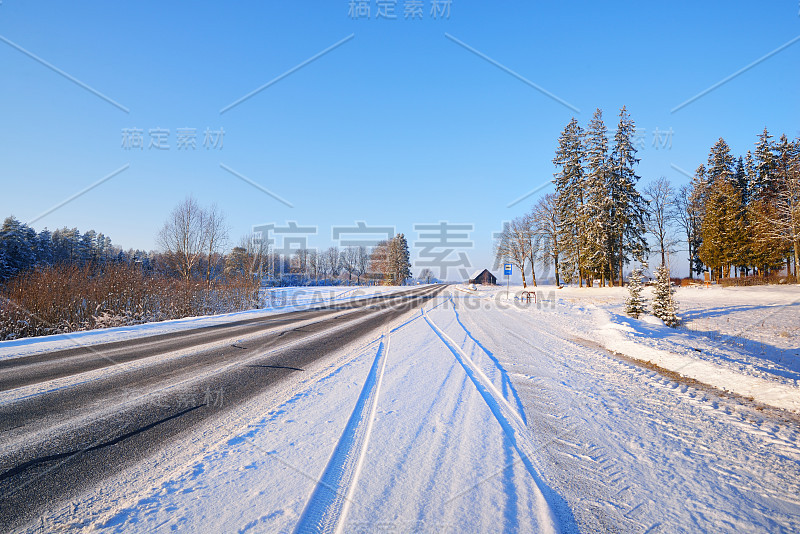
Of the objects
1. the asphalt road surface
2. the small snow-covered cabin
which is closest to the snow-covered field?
the asphalt road surface

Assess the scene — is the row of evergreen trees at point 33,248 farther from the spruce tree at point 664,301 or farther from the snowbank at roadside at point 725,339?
the spruce tree at point 664,301

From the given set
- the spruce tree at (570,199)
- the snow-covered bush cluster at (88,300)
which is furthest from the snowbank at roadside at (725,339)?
the snow-covered bush cluster at (88,300)

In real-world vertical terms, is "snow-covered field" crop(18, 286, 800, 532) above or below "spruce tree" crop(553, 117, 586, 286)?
below

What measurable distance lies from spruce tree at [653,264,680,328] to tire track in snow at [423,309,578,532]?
12.7 metres

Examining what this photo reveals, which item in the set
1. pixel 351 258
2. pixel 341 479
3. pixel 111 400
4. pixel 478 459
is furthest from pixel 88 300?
pixel 351 258

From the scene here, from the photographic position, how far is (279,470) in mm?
2945

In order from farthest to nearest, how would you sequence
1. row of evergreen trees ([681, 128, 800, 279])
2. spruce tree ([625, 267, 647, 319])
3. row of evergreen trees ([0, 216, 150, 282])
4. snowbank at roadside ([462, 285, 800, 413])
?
row of evergreen trees ([0, 216, 150, 282]) < row of evergreen trees ([681, 128, 800, 279]) < spruce tree ([625, 267, 647, 319]) < snowbank at roadside ([462, 285, 800, 413])

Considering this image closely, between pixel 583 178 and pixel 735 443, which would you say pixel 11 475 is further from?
pixel 583 178

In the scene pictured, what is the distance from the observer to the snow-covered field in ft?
7.81

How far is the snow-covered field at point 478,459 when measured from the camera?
7.81 feet

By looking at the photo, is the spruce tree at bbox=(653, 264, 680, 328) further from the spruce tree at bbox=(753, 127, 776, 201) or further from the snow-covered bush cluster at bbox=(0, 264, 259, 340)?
the spruce tree at bbox=(753, 127, 776, 201)

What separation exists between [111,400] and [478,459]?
5.04m

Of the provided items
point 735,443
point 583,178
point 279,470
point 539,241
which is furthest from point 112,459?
point 539,241

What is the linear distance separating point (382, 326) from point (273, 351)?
5271 mm
